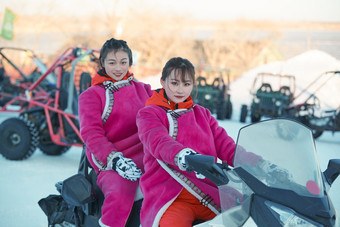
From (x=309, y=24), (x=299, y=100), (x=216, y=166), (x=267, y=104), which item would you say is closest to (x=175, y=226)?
(x=216, y=166)

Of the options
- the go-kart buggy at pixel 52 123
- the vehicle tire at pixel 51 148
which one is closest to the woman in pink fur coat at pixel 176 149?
the go-kart buggy at pixel 52 123

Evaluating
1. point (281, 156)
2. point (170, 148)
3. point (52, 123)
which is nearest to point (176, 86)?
point (170, 148)

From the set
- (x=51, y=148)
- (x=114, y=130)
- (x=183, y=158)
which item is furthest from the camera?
(x=51, y=148)

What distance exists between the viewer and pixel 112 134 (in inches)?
78.2

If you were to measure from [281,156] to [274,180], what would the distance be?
0.07 m

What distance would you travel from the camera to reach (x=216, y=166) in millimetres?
1101

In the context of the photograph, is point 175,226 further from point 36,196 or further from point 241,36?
point 241,36

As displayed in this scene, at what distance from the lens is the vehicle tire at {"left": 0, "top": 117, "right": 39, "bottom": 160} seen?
A: 14.6 feet

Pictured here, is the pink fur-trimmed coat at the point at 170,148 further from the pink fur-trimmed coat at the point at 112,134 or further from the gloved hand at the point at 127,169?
the pink fur-trimmed coat at the point at 112,134

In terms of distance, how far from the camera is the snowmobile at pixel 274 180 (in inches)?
38.6

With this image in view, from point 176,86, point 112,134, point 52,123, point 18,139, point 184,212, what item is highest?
point 176,86

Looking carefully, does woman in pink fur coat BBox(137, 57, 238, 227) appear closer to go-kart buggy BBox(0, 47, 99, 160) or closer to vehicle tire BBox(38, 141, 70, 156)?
go-kart buggy BBox(0, 47, 99, 160)

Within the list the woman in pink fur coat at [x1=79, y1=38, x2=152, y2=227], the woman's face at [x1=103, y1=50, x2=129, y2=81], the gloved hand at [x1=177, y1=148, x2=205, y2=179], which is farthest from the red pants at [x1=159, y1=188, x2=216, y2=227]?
the woman's face at [x1=103, y1=50, x2=129, y2=81]

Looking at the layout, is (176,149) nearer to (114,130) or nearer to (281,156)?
(281,156)
